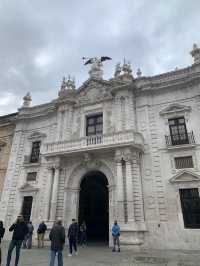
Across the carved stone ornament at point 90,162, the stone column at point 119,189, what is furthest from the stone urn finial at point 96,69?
the stone column at point 119,189

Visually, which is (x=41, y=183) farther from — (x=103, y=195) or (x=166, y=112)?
→ (x=166, y=112)

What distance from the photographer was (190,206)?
13.1 metres

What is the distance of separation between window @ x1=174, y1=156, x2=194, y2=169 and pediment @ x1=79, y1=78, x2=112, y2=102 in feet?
25.5

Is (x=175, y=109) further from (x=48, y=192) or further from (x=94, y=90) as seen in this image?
(x=48, y=192)

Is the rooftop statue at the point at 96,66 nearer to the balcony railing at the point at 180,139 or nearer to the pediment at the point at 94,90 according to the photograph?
the pediment at the point at 94,90

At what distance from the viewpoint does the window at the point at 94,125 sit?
1811 cm

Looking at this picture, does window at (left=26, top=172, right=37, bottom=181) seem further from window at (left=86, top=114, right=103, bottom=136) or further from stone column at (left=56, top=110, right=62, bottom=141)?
window at (left=86, top=114, right=103, bottom=136)

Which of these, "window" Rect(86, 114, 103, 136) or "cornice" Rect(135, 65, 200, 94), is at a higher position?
"cornice" Rect(135, 65, 200, 94)

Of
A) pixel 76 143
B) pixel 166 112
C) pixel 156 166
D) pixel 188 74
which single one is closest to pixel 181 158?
pixel 156 166

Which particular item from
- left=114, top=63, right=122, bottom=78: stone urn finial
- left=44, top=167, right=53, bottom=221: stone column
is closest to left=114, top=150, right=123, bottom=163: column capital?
left=44, top=167, right=53, bottom=221: stone column

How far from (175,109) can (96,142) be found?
252 inches

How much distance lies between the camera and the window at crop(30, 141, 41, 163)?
19.5m

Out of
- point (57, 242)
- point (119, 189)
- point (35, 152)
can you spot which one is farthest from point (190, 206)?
point (35, 152)

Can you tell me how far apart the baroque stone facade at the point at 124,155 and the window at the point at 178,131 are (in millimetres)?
67
